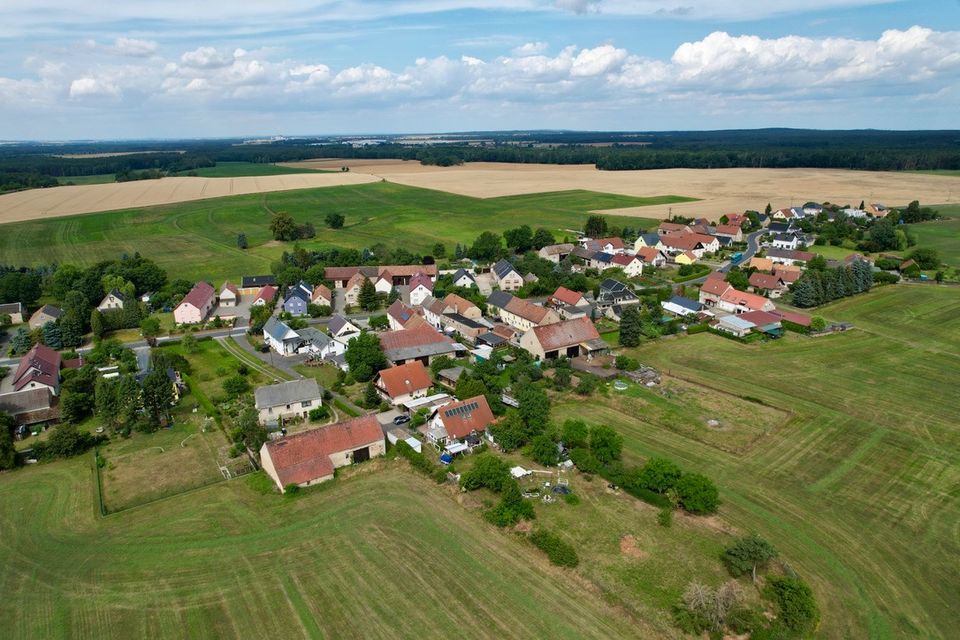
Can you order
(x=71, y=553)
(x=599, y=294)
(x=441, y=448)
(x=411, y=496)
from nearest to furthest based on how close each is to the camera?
(x=71, y=553)
(x=411, y=496)
(x=441, y=448)
(x=599, y=294)

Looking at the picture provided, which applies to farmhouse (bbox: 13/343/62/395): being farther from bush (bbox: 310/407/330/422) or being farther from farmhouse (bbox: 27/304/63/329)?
bush (bbox: 310/407/330/422)

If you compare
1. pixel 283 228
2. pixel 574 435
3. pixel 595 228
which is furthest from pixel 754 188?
pixel 574 435

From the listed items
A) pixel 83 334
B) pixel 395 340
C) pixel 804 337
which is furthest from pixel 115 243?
pixel 804 337

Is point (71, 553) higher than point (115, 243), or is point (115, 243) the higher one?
point (115, 243)

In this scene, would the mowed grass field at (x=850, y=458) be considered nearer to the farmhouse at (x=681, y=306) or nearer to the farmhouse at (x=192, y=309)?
the farmhouse at (x=681, y=306)

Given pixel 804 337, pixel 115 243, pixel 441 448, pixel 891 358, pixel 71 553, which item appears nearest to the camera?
pixel 71 553

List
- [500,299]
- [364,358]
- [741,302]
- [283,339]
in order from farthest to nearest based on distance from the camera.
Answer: [500,299], [741,302], [283,339], [364,358]

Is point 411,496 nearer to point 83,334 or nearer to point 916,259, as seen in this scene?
point 83,334

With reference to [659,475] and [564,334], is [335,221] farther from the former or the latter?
[659,475]
